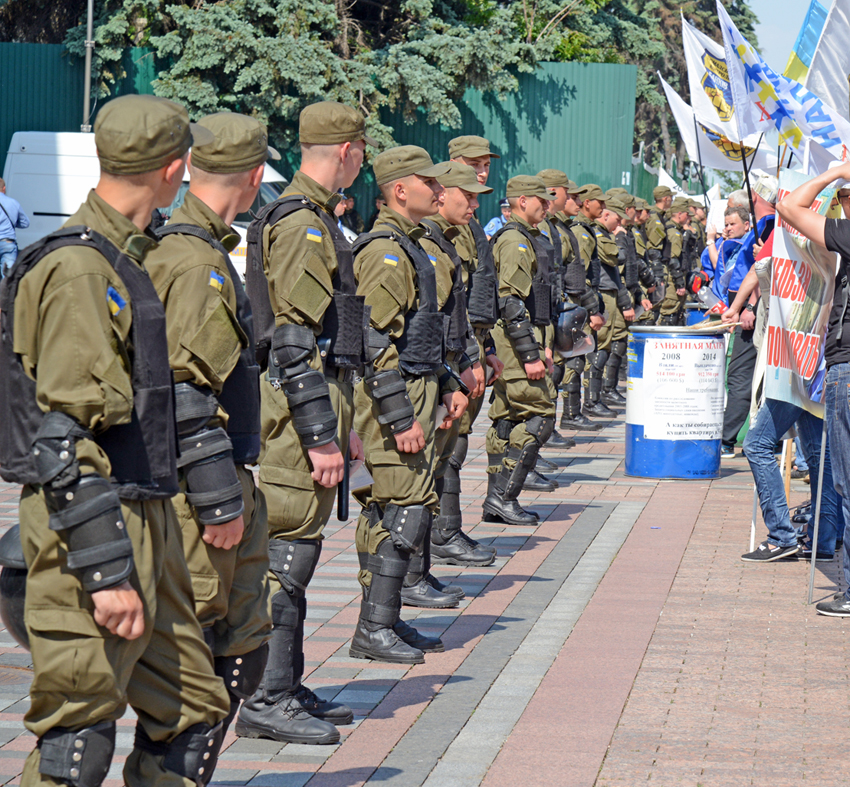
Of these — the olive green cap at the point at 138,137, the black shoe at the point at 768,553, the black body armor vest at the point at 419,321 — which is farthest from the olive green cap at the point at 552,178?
the olive green cap at the point at 138,137

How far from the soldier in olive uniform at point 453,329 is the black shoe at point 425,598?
0.09ft

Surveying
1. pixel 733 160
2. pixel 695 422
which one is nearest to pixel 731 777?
pixel 695 422

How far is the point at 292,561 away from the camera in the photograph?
471 cm

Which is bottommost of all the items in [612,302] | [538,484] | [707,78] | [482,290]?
[538,484]

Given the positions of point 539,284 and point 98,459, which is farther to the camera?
point 539,284

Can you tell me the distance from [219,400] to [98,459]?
2.80ft

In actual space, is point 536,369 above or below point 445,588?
above

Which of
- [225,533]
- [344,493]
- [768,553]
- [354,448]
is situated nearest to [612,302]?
[768,553]

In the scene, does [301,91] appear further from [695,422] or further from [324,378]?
[324,378]

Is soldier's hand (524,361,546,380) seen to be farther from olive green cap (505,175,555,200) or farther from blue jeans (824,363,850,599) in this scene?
blue jeans (824,363,850,599)

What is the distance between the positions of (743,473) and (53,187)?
1217 centimetres

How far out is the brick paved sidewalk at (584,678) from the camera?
449 centimetres

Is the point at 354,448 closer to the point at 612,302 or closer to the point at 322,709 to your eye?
the point at 322,709

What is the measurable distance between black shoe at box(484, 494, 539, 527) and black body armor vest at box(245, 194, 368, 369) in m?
4.19
